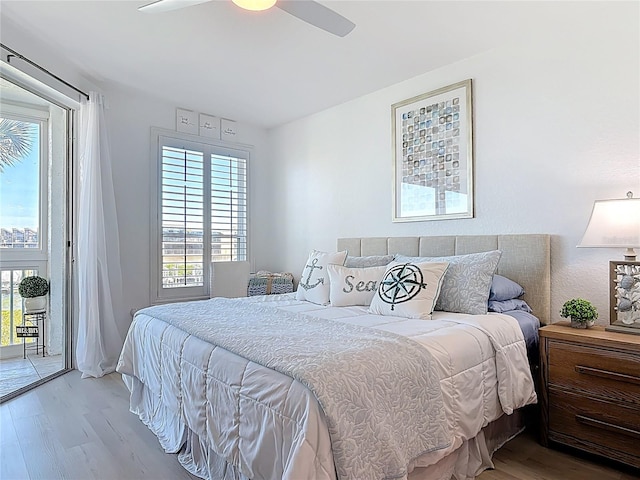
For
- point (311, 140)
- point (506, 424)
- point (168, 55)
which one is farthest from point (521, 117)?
point (168, 55)

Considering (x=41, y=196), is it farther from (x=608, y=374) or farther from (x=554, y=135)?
(x=608, y=374)

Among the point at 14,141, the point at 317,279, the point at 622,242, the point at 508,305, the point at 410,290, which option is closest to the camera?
the point at 622,242

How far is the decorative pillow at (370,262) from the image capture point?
3.04m

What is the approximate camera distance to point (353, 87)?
3633 mm

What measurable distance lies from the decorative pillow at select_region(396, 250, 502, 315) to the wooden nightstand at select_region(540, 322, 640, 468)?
0.38 meters

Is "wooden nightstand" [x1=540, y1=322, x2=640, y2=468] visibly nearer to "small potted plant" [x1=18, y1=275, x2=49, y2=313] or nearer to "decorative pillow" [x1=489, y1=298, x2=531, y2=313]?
"decorative pillow" [x1=489, y1=298, x2=531, y2=313]

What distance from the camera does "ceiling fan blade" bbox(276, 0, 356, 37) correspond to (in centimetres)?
190

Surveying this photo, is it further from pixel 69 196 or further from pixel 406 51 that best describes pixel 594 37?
pixel 69 196

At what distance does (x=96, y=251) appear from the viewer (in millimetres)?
3455

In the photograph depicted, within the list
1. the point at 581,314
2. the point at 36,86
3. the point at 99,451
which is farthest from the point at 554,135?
the point at 36,86

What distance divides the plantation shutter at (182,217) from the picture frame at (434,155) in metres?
2.18

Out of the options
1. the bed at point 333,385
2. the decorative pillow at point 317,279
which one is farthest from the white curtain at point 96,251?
the decorative pillow at point 317,279

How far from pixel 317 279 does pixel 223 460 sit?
4.89ft

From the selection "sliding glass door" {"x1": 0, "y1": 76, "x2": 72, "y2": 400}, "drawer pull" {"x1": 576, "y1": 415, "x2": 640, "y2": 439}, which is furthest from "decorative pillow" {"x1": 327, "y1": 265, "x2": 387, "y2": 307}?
"sliding glass door" {"x1": 0, "y1": 76, "x2": 72, "y2": 400}
